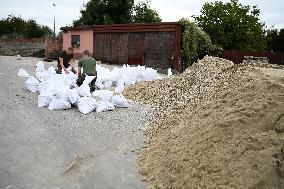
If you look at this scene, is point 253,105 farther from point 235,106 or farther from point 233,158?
point 233,158

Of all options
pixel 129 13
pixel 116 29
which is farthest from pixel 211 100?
pixel 129 13

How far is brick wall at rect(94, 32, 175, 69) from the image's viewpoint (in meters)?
19.7

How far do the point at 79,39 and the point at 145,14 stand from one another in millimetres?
18069

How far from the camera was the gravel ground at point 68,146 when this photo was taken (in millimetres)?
4500

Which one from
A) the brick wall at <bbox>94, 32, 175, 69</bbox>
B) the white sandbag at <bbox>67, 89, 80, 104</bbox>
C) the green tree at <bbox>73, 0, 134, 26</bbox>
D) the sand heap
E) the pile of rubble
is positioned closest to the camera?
the sand heap

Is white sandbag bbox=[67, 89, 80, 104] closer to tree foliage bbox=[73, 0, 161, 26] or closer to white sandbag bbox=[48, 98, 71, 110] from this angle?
white sandbag bbox=[48, 98, 71, 110]

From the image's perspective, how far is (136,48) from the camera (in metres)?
21.5

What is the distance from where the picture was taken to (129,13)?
37.7 metres

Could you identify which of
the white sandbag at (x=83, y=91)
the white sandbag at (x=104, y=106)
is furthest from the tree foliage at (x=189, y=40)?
the white sandbag at (x=104, y=106)

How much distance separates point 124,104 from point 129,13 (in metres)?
31.1

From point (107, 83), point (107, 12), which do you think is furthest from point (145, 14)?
point (107, 83)

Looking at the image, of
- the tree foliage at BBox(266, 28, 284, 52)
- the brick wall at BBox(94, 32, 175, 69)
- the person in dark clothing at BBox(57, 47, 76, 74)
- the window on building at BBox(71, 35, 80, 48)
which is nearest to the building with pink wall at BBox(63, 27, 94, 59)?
the window on building at BBox(71, 35, 80, 48)

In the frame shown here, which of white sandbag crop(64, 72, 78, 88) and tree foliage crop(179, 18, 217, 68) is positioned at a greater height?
tree foliage crop(179, 18, 217, 68)

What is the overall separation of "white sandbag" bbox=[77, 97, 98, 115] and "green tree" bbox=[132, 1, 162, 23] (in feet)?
110
